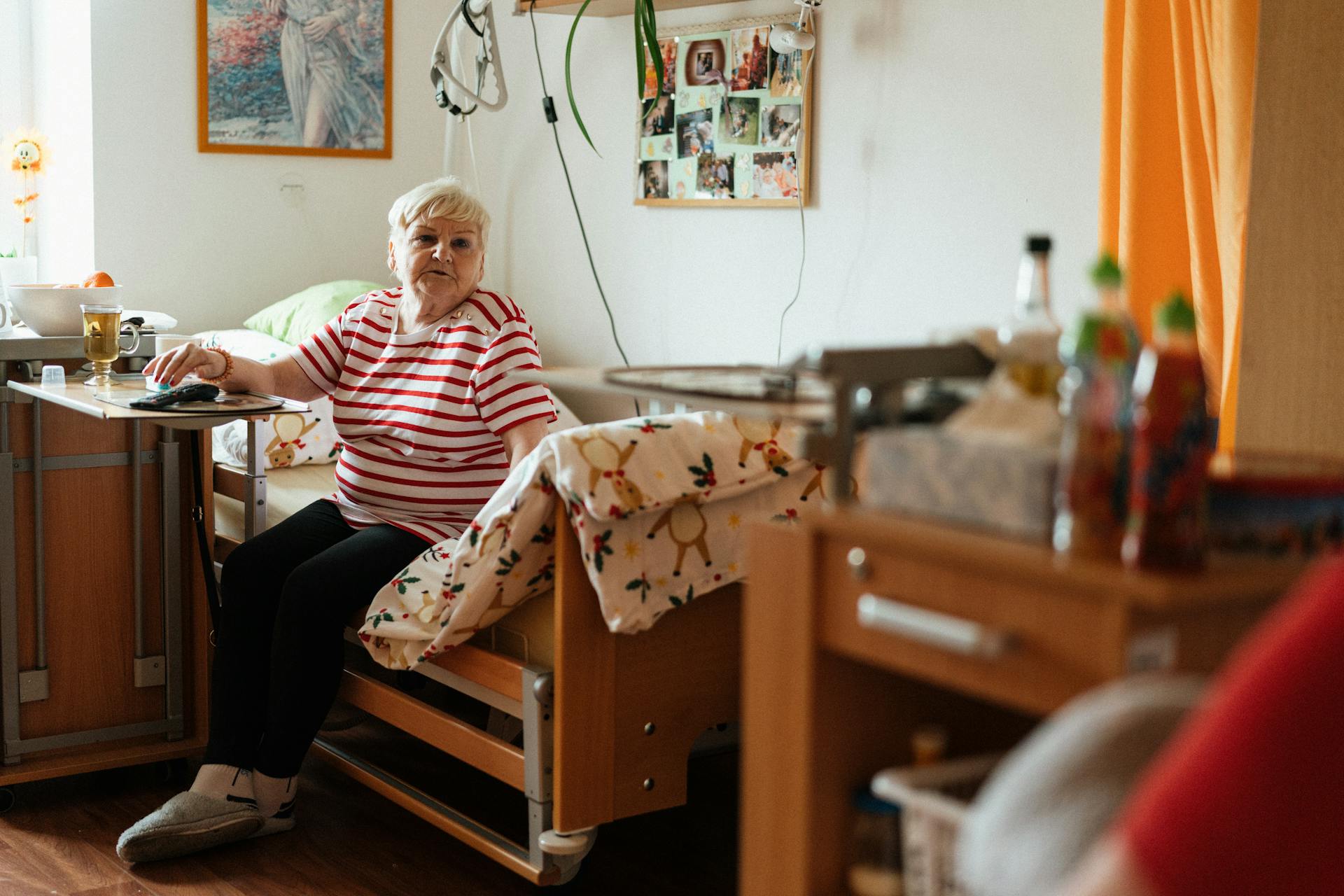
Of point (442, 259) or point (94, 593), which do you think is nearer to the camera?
point (442, 259)

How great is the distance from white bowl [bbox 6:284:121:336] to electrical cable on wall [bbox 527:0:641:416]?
1.16 meters

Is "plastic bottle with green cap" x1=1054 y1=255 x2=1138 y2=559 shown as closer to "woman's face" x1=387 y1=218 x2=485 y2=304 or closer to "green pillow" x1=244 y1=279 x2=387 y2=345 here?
"woman's face" x1=387 y1=218 x2=485 y2=304

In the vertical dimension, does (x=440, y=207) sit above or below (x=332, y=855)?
above

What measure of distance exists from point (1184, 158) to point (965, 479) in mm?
1066

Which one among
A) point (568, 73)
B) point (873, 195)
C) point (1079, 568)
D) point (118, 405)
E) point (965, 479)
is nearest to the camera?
point (1079, 568)

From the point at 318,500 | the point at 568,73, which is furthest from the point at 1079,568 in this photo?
the point at 568,73

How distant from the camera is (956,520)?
1.10 m

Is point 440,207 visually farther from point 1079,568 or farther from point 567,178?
point 1079,568

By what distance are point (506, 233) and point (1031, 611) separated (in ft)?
9.11

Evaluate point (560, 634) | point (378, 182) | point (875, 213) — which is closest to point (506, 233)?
point (378, 182)

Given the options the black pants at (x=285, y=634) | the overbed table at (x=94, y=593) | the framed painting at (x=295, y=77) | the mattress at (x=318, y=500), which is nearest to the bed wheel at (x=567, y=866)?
the mattress at (x=318, y=500)

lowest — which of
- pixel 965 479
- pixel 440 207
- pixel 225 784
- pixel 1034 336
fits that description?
pixel 225 784

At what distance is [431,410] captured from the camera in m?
2.25

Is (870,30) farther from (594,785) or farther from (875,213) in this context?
(594,785)
